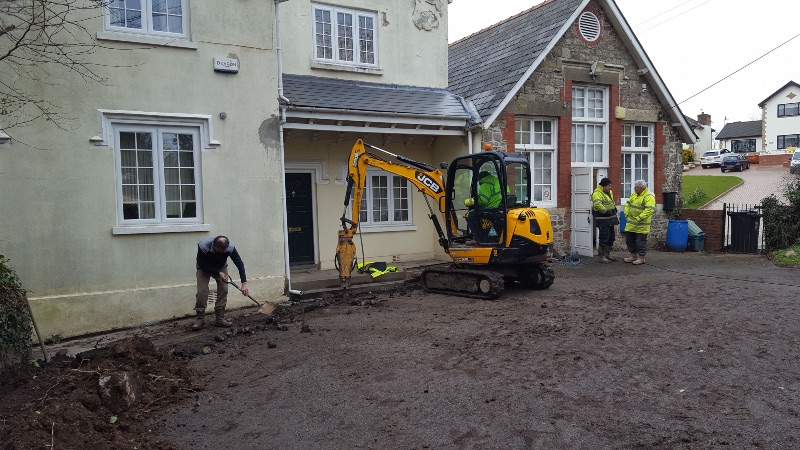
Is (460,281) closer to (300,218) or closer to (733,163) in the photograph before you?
(300,218)

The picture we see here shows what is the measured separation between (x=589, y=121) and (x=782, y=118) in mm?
55452

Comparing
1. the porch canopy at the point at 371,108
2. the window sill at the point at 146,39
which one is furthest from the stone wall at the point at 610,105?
the window sill at the point at 146,39

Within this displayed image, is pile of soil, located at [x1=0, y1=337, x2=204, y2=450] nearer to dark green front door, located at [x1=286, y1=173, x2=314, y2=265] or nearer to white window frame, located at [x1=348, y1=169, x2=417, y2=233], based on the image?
dark green front door, located at [x1=286, y1=173, x2=314, y2=265]

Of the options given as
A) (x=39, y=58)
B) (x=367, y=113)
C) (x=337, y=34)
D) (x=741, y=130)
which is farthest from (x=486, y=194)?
(x=741, y=130)

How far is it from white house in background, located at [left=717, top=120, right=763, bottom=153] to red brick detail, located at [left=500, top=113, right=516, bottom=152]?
60.9 meters

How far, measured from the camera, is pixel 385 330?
7.95 meters

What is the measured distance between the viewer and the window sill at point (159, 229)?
8.66 metres

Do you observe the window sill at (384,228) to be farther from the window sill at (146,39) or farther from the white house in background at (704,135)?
the white house in background at (704,135)

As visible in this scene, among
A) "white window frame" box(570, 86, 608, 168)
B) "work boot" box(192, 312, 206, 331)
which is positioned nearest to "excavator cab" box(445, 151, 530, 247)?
"work boot" box(192, 312, 206, 331)

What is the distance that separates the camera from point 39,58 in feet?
26.6

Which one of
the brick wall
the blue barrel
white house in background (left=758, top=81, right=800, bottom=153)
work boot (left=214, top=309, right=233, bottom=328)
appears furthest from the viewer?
white house in background (left=758, top=81, right=800, bottom=153)

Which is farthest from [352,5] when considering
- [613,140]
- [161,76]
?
[613,140]

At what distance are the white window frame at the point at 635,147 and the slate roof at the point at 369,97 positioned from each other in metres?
5.08

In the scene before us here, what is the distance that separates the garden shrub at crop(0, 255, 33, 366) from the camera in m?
6.18
